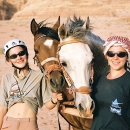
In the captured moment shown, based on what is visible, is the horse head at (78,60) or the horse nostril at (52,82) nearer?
the horse head at (78,60)

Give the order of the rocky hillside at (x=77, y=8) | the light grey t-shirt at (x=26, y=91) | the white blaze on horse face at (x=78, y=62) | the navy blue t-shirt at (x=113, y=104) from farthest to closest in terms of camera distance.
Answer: the rocky hillside at (x=77, y=8) → the light grey t-shirt at (x=26, y=91) → the white blaze on horse face at (x=78, y=62) → the navy blue t-shirt at (x=113, y=104)

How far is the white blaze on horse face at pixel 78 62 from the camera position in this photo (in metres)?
3.83

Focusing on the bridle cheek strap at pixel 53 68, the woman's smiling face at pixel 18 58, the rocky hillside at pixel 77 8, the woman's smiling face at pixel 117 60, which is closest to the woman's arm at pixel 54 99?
the bridle cheek strap at pixel 53 68

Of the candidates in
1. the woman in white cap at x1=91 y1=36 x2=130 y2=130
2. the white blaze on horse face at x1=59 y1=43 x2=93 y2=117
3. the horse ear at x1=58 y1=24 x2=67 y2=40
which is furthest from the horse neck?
the woman in white cap at x1=91 y1=36 x2=130 y2=130

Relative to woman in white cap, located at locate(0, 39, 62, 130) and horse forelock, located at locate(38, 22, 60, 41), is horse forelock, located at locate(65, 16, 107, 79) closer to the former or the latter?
horse forelock, located at locate(38, 22, 60, 41)

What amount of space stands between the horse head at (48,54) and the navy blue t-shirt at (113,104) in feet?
2.27

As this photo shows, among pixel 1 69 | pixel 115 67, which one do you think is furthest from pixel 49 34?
pixel 1 69

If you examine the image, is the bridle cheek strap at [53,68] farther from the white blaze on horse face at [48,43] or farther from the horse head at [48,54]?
the white blaze on horse face at [48,43]

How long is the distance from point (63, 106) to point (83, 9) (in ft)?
195

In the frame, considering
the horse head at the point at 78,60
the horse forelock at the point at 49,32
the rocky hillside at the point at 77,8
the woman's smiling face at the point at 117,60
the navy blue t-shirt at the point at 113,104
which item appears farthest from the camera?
the rocky hillside at the point at 77,8

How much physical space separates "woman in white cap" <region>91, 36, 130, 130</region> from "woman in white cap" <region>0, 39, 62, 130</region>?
2.19 feet

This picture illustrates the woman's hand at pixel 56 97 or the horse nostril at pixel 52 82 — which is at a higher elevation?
the horse nostril at pixel 52 82

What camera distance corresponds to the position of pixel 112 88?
137 inches

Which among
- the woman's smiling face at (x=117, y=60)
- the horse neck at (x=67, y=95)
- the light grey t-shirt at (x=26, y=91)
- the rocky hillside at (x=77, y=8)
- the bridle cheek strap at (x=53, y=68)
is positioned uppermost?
the rocky hillside at (x=77, y=8)
